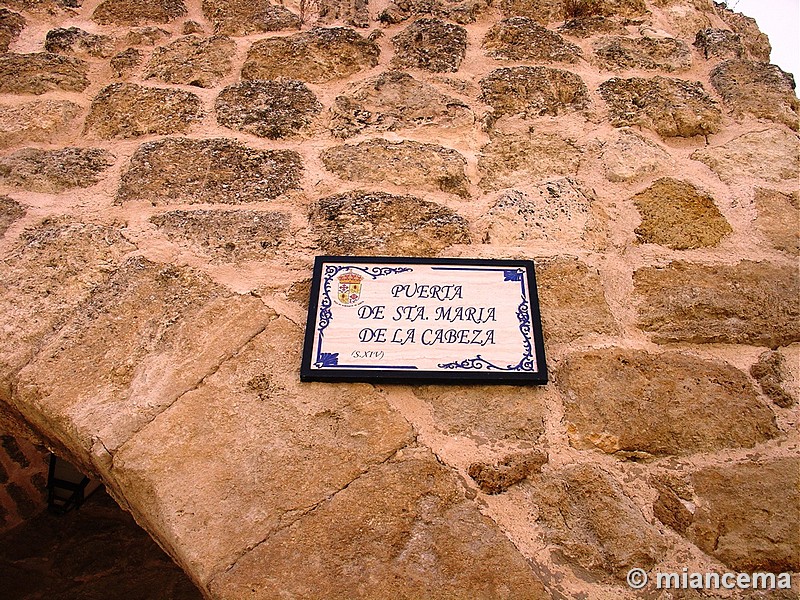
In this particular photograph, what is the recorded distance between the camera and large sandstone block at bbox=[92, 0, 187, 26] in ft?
5.84

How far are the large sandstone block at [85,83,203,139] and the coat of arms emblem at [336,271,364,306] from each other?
635 mm

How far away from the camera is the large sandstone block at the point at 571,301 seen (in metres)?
1.21

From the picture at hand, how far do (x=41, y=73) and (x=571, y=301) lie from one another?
147cm

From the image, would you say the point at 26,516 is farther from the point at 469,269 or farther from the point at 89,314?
the point at 469,269

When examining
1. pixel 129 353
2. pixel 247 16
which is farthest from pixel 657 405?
pixel 247 16

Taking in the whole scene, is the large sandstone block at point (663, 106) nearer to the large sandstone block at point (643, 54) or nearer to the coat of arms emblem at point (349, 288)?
the large sandstone block at point (643, 54)

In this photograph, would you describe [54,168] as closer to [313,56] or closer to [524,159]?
[313,56]

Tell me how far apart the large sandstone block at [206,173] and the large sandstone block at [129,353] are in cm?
20

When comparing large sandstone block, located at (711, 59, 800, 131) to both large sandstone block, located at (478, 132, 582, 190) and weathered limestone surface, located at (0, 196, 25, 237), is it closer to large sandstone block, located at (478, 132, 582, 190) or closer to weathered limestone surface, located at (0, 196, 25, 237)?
large sandstone block, located at (478, 132, 582, 190)

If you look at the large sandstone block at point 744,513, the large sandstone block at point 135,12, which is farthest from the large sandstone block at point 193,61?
the large sandstone block at point 744,513

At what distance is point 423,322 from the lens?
117 centimetres

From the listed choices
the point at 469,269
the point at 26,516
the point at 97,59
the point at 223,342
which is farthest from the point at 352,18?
the point at 26,516
